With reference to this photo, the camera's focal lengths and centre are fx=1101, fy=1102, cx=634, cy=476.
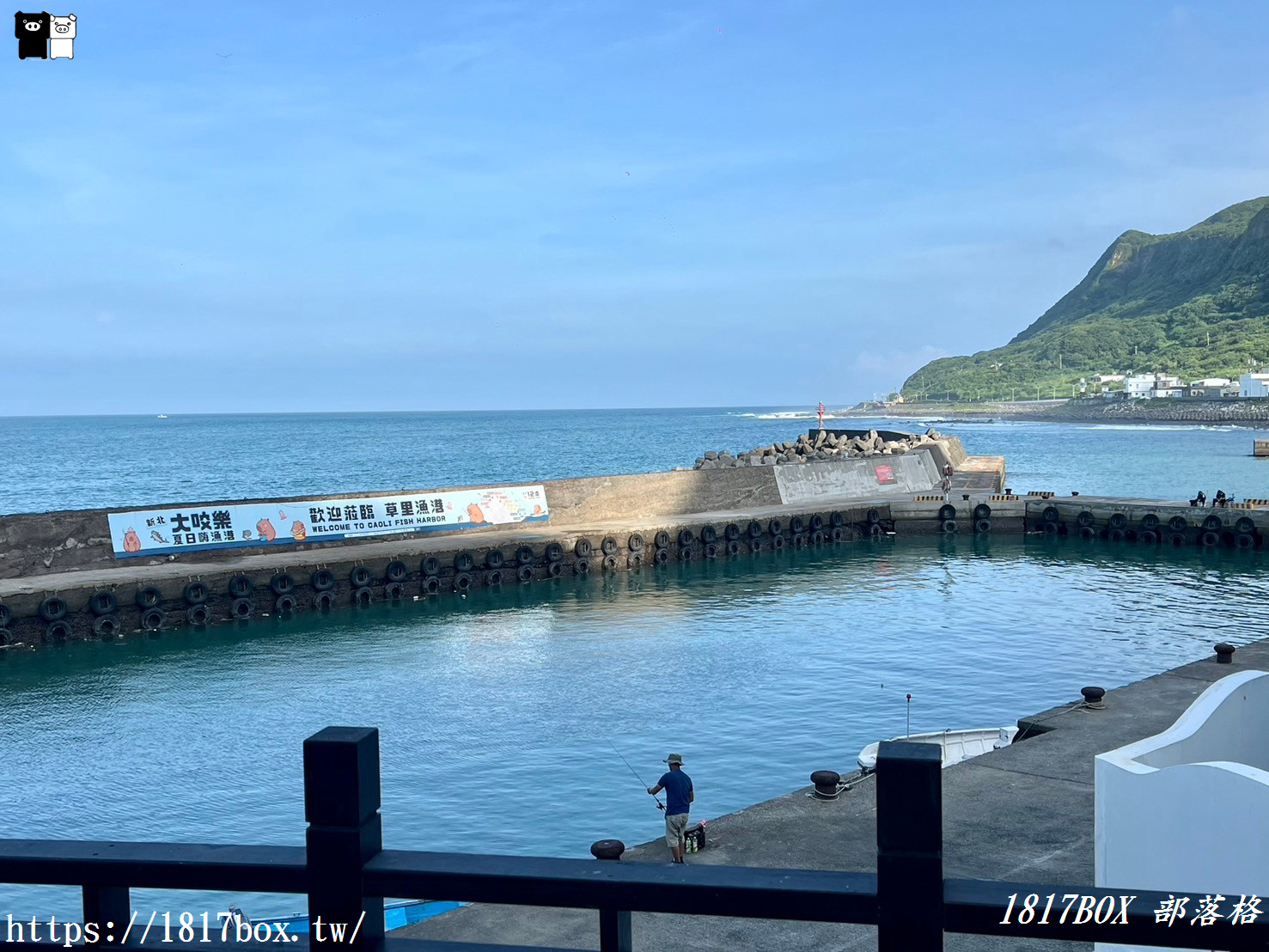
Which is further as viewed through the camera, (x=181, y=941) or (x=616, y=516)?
(x=616, y=516)

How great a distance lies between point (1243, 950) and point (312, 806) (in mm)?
2694

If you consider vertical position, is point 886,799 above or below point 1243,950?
above

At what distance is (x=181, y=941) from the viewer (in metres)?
3.48

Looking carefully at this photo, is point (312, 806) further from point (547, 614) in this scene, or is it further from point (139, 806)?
point (547, 614)

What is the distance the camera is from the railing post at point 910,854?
10.2ft

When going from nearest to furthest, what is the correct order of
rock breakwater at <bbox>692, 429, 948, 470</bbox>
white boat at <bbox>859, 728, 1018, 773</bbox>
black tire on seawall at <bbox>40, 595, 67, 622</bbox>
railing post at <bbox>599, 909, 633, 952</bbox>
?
railing post at <bbox>599, 909, 633, 952</bbox> < white boat at <bbox>859, 728, 1018, 773</bbox> < black tire on seawall at <bbox>40, 595, 67, 622</bbox> < rock breakwater at <bbox>692, 429, 948, 470</bbox>

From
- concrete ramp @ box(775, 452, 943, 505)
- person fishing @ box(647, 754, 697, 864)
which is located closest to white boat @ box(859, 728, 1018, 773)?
person fishing @ box(647, 754, 697, 864)

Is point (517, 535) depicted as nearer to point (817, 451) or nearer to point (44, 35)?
point (817, 451)

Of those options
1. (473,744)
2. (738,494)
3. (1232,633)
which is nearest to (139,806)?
(473,744)

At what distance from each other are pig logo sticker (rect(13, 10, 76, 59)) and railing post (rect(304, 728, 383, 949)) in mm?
8755

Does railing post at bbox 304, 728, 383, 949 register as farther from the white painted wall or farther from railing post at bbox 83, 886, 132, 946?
the white painted wall

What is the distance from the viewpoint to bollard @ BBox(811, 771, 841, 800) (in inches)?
553

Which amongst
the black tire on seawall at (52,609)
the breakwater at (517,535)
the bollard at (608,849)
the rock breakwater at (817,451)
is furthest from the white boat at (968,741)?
the rock breakwater at (817,451)

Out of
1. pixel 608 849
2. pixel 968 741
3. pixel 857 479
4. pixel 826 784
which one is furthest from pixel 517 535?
pixel 608 849
